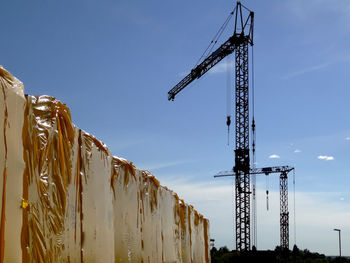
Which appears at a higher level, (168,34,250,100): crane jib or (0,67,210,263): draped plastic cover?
(168,34,250,100): crane jib

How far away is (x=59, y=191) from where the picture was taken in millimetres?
4402

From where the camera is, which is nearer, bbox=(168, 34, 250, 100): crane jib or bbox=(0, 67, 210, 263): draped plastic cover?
bbox=(0, 67, 210, 263): draped plastic cover

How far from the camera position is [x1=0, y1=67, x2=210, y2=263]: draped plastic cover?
3.65 metres

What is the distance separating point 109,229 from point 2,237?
7.25 ft

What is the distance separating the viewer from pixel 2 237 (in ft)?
11.5

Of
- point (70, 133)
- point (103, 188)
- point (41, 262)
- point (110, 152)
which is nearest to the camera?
point (41, 262)

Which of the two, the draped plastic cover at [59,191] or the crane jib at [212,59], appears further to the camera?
the crane jib at [212,59]

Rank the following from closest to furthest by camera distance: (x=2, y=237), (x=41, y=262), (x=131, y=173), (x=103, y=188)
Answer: (x=2, y=237) < (x=41, y=262) < (x=103, y=188) < (x=131, y=173)

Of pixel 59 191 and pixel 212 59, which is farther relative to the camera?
pixel 212 59

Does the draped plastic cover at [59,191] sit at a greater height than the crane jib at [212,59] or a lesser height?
lesser

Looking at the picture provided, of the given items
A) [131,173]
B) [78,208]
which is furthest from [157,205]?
[78,208]

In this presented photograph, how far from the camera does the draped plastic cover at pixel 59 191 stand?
365 cm

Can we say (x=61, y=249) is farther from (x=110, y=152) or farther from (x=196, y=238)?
(x=196, y=238)

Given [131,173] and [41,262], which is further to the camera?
[131,173]
